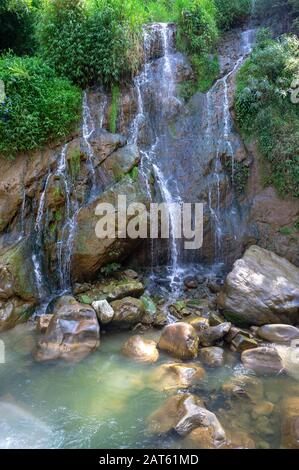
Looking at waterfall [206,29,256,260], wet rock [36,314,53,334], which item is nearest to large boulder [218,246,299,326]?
→ waterfall [206,29,256,260]

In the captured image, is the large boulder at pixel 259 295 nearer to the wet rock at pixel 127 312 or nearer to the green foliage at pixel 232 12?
the wet rock at pixel 127 312

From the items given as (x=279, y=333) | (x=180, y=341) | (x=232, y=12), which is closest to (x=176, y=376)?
(x=180, y=341)

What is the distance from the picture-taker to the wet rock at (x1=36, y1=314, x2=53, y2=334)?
734 cm

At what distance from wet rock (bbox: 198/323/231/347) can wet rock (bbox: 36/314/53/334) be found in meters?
2.84

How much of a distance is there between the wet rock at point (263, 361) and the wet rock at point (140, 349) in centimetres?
152

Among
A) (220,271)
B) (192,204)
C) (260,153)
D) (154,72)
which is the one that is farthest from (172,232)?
(154,72)

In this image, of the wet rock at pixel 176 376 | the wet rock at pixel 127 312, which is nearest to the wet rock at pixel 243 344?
the wet rock at pixel 176 376

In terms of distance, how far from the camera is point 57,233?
340 inches

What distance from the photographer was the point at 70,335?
6.90m

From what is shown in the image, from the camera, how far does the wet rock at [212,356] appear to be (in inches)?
259

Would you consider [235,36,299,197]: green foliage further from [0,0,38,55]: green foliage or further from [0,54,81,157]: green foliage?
[0,0,38,55]: green foliage

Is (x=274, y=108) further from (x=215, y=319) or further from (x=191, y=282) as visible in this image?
(x=215, y=319)

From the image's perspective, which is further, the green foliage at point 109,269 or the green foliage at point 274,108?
the green foliage at point 274,108
